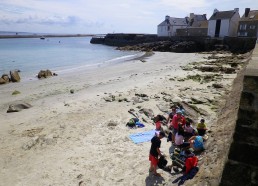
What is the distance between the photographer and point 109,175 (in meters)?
7.83

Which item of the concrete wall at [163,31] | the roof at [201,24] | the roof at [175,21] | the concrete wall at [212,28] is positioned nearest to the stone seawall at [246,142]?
the concrete wall at [212,28]

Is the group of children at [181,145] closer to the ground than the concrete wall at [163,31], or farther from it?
closer to the ground

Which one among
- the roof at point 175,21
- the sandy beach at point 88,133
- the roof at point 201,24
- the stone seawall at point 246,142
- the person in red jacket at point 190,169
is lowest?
the sandy beach at point 88,133

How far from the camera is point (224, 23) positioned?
195 ft

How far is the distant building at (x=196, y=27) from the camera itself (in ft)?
222

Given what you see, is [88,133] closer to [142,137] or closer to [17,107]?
[142,137]

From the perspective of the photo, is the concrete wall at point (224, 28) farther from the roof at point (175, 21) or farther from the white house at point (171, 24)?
the roof at point (175, 21)

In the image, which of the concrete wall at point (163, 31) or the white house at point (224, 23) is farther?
the concrete wall at point (163, 31)

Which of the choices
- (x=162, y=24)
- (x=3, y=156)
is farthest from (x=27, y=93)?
(x=162, y=24)

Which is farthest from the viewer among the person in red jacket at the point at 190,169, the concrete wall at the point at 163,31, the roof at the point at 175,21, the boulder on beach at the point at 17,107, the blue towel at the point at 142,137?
the concrete wall at the point at 163,31

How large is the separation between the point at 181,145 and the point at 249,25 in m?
56.9

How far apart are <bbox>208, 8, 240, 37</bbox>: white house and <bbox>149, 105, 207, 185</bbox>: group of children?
55.2 metres

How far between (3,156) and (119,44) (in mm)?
84995

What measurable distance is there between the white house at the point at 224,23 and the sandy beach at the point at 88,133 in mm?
43619
